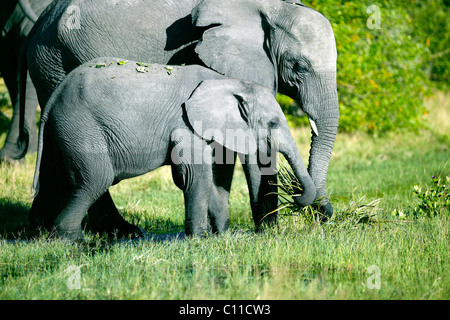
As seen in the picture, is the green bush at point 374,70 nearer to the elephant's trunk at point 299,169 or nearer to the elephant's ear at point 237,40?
the elephant's ear at point 237,40

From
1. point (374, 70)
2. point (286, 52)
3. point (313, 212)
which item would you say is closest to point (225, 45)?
point (286, 52)

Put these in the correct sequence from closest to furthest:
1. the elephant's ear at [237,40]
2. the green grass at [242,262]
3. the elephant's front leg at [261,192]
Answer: the green grass at [242,262], the elephant's front leg at [261,192], the elephant's ear at [237,40]

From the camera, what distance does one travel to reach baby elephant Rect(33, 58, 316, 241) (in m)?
6.00

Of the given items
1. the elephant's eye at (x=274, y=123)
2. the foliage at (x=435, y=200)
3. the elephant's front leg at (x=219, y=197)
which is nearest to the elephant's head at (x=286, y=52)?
the elephant's eye at (x=274, y=123)

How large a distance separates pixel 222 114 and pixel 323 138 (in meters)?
1.18

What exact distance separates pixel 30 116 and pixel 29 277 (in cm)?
529

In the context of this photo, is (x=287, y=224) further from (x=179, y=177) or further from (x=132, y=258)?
(x=132, y=258)

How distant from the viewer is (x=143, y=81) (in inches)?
239

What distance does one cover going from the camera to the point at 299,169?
19.9ft

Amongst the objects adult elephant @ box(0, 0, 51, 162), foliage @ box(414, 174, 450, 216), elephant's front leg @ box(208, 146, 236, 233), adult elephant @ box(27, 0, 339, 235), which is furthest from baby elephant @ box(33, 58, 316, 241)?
adult elephant @ box(0, 0, 51, 162)

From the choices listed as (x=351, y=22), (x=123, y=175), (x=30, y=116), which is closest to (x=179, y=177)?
(x=123, y=175)

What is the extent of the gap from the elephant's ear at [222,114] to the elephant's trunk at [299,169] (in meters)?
0.31

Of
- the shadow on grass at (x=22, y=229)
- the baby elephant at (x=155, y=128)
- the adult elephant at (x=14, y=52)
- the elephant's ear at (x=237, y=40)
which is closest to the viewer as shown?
the baby elephant at (x=155, y=128)

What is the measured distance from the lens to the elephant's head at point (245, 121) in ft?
19.9
